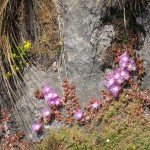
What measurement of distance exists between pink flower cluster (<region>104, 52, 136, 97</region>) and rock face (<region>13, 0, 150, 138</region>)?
130 mm

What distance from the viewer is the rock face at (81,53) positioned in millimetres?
4312

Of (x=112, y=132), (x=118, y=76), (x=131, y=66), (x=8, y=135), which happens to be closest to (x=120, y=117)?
(x=112, y=132)

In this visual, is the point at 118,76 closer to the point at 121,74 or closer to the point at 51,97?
the point at 121,74

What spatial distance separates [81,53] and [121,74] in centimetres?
47

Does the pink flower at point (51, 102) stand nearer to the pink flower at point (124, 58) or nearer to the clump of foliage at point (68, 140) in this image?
the clump of foliage at point (68, 140)

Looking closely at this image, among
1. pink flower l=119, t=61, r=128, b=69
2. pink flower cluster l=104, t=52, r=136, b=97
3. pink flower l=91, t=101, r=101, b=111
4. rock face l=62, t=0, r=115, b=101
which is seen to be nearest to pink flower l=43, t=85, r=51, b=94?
rock face l=62, t=0, r=115, b=101

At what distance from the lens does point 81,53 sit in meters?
4.39

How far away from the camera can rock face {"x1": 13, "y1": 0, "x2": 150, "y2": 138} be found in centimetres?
431

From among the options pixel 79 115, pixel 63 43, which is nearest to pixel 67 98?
pixel 79 115

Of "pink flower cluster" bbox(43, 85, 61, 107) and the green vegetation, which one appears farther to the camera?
"pink flower cluster" bbox(43, 85, 61, 107)

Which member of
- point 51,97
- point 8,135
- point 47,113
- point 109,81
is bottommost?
point 8,135

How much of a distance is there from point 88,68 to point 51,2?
79 cm

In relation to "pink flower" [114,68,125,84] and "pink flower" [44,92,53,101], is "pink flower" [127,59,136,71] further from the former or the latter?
"pink flower" [44,92,53,101]

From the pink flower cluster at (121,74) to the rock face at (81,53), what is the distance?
130mm
